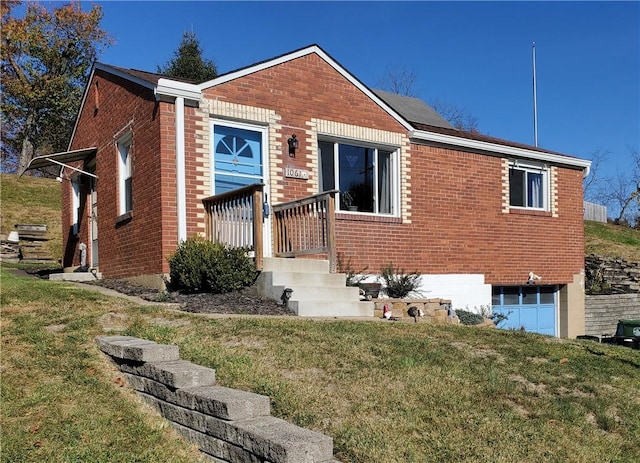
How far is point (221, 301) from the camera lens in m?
9.02

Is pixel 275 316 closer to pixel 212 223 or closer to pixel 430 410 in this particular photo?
pixel 212 223

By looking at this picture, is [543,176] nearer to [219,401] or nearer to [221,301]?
[221,301]

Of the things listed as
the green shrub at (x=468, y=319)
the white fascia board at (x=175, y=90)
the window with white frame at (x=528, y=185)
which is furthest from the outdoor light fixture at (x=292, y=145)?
the window with white frame at (x=528, y=185)

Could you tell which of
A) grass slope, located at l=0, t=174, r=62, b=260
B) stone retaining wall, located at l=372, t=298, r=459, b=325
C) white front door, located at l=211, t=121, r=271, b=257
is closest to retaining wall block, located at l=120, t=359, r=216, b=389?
stone retaining wall, located at l=372, t=298, r=459, b=325

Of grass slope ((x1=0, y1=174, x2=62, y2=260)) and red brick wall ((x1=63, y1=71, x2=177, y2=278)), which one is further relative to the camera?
grass slope ((x1=0, y1=174, x2=62, y2=260))

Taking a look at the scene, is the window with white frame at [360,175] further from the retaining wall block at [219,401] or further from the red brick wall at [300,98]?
the retaining wall block at [219,401]

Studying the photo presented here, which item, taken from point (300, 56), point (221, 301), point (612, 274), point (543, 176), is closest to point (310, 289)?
point (221, 301)

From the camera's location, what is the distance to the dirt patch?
860cm

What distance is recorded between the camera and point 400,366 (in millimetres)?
5957

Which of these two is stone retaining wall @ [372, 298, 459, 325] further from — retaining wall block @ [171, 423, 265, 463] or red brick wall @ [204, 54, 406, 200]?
retaining wall block @ [171, 423, 265, 463]

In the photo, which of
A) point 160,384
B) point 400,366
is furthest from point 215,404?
point 400,366

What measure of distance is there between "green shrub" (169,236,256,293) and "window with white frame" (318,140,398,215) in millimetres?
3342

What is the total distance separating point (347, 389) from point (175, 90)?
6.84m

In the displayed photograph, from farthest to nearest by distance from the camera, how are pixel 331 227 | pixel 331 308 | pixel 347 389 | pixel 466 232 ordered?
pixel 466 232
pixel 331 227
pixel 331 308
pixel 347 389
